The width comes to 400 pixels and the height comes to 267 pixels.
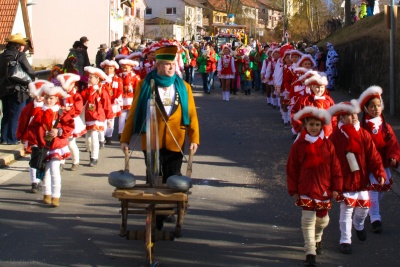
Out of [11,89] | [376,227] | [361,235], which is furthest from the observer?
[11,89]

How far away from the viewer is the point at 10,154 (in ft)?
43.8

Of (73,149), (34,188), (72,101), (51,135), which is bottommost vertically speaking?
(34,188)

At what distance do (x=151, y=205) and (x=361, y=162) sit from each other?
7.57 ft

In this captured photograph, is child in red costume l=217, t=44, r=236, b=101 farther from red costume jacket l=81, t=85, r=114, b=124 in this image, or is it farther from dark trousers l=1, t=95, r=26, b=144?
red costume jacket l=81, t=85, r=114, b=124

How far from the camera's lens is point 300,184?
23.2ft

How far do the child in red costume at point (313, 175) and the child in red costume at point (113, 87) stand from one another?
24.6 feet

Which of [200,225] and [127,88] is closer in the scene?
[200,225]

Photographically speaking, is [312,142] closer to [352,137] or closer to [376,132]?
[352,137]

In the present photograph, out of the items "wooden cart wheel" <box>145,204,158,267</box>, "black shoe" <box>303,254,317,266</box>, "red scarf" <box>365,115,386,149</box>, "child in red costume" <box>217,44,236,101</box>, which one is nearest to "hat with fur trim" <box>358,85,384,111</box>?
"red scarf" <box>365,115,386,149</box>

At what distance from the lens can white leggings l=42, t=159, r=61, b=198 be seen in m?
9.59

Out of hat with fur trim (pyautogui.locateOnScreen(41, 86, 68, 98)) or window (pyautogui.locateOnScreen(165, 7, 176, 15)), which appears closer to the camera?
hat with fur trim (pyautogui.locateOnScreen(41, 86, 68, 98))

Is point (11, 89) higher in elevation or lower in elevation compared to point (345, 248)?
higher

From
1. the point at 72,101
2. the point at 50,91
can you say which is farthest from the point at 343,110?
the point at 72,101

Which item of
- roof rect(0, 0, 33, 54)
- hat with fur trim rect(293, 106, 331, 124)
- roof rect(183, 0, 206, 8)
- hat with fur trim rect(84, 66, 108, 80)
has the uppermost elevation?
roof rect(183, 0, 206, 8)
